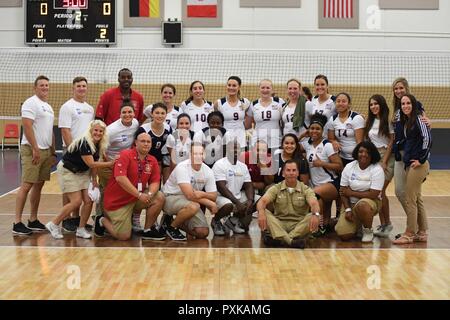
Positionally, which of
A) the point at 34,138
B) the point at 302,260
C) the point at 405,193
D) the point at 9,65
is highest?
the point at 9,65

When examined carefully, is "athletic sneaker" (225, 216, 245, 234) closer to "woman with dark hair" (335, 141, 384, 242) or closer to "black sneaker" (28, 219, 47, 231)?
"woman with dark hair" (335, 141, 384, 242)

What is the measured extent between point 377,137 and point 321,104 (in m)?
0.94

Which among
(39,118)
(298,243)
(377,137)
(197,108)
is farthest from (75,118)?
(377,137)

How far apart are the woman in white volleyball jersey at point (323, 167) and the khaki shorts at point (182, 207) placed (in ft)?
4.88

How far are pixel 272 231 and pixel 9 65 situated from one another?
14.5 meters

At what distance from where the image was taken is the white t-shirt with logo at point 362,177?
774 cm

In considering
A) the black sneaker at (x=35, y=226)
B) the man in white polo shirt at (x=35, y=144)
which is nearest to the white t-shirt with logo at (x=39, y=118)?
the man in white polo shirt at (x=35, y=144)

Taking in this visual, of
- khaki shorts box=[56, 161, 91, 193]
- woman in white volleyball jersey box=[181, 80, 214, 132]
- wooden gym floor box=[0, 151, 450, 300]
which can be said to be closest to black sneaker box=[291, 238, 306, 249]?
wooden gym floor box=[0, 151, 450, 300]

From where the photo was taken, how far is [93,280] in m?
5.81

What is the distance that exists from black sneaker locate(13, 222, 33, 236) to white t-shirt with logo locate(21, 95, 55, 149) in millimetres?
995

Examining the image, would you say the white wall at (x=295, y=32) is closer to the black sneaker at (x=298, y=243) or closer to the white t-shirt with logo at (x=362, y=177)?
the white t-shirt with logo at (x=362, y=177)

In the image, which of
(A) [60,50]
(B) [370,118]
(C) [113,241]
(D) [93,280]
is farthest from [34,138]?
(A) [60,50]

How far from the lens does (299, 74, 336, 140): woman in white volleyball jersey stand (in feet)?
28.5

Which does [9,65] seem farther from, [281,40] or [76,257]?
[76,257]
